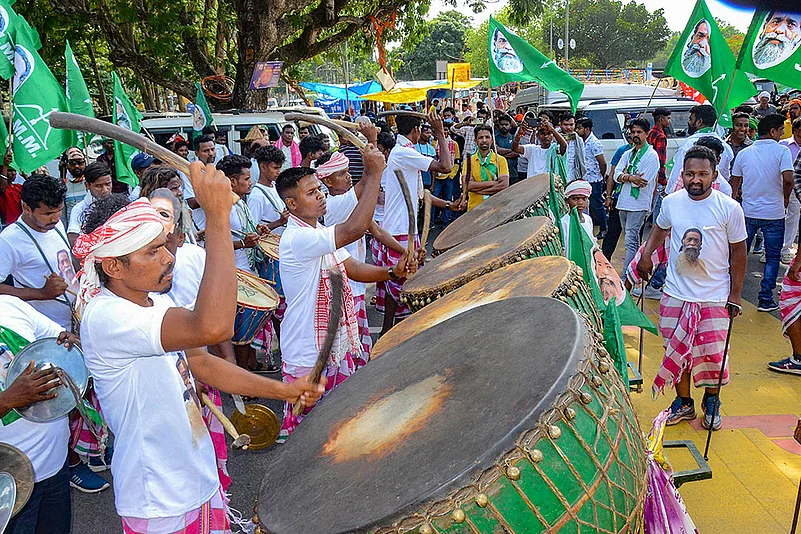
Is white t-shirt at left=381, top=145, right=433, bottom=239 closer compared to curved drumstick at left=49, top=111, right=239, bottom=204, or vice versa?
curved drumstick at left=49, top=111, right=239, bottom=204

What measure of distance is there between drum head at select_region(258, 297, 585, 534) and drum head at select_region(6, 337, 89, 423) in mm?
879

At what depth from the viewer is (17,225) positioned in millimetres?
3775

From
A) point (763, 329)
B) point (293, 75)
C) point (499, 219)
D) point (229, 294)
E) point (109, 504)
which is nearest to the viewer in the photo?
point (229, 294)

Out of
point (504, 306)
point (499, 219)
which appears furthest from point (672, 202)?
point (504, 306)

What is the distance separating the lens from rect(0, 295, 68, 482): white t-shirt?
7.77ft

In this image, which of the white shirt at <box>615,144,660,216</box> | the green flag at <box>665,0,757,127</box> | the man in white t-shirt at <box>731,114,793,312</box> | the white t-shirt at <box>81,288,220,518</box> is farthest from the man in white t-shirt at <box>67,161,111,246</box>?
the man in white t-shirt at <box>731,114,793,312</box>

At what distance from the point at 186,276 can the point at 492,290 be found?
138 centimetres

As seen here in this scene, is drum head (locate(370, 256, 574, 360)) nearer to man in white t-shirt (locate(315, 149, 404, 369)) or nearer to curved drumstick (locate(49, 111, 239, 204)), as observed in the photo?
curved drumstick (locate(49, 111, 239, 204))

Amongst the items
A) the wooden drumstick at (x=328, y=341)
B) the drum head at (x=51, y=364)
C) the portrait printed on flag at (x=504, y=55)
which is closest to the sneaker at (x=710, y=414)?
the wooden drumstick at (x=328, y=341)

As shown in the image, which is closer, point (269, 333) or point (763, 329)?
point (269, 333)

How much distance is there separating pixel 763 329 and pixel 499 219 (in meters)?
2.95

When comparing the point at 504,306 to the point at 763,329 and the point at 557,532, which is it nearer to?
the point at 557,532

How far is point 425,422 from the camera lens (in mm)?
1859

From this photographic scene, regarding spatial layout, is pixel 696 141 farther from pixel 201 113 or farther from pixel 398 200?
pixel 201 113
